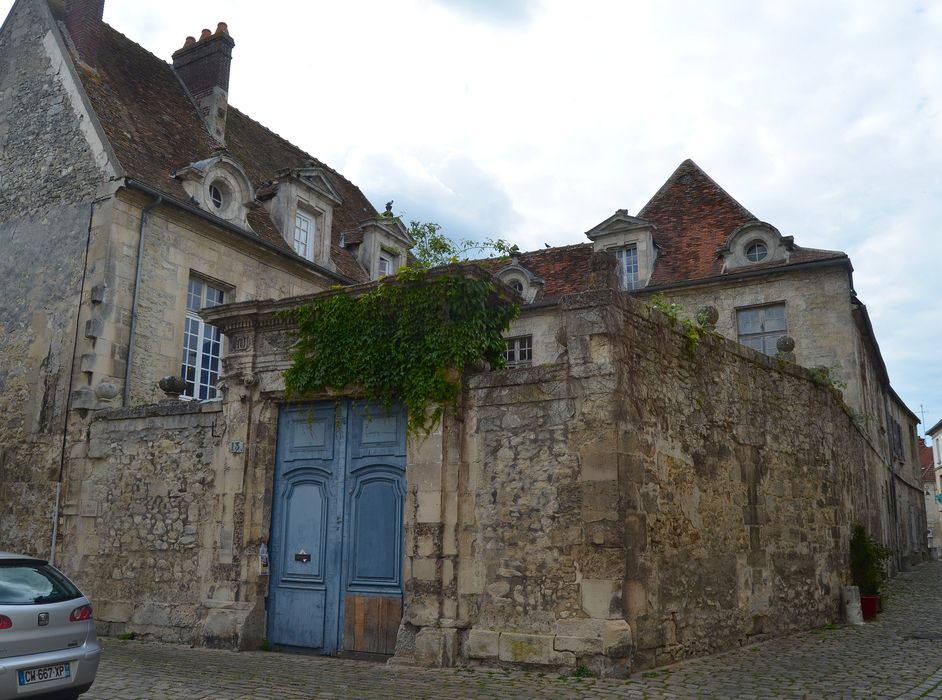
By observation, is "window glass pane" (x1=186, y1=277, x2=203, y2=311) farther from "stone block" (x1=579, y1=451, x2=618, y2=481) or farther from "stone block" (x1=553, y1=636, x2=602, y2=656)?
"stone block" (x1=553, y1=636, x2=602, y2=656)

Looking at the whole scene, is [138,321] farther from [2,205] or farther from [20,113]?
[20,113]

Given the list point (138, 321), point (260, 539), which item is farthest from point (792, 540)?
point (138, 321)

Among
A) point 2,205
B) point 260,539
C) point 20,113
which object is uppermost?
point 20,113

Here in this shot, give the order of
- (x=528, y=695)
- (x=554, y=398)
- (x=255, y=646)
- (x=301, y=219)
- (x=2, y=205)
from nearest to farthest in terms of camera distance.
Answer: (x=528, y=695), (x=554, y=398), (x=255, y=646), (x=2, y=205), (x=301, y=219)

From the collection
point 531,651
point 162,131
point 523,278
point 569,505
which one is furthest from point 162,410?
point 523,278

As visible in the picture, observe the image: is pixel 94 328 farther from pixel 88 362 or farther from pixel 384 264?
pixel 384 264

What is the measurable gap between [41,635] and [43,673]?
0.24 metres

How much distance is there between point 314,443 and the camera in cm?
877

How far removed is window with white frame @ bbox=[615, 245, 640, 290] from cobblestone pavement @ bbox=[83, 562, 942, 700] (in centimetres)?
1058

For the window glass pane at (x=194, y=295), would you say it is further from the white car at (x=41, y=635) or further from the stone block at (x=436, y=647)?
the stone block at (x=436, y=647)

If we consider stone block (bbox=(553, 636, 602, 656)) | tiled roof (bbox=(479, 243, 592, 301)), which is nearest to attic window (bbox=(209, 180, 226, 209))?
tiled roof (bbox=(479, 243, 592, 301))

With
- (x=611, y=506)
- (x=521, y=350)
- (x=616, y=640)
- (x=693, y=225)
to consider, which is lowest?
(x=616, y=640)

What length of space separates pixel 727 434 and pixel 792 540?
188 cm

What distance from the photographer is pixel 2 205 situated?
1334cm
